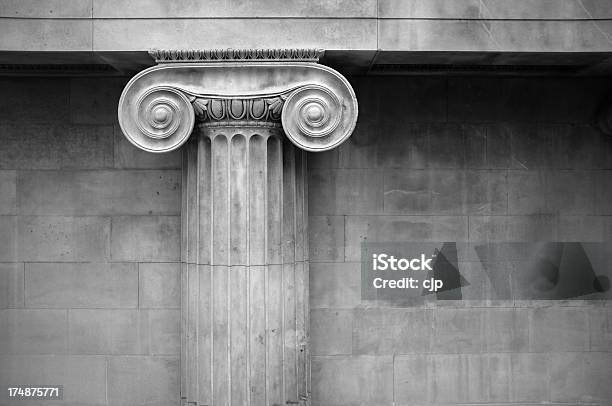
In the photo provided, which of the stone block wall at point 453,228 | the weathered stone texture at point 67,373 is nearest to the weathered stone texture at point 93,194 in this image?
the weathered stone texture at point 67,373

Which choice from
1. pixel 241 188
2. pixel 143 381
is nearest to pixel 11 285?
pixel 143 381

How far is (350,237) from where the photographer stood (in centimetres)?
1009

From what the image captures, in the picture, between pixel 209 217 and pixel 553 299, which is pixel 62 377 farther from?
pixel 553 299

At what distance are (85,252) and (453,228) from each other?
6039 mm

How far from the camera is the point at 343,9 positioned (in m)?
8.09

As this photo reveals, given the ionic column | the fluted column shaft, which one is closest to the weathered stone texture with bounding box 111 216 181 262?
the ionic column

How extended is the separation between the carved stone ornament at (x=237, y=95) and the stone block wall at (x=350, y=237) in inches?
81.0

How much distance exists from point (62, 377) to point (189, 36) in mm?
5903

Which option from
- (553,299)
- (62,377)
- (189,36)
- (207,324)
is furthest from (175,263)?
(553,299)

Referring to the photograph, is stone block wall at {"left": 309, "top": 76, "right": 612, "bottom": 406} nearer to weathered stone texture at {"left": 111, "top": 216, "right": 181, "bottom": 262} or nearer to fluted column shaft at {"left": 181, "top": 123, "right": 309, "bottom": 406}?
fluted column shaft at {"left": 181, "top": 123, "right": 309, "bottom": 406}

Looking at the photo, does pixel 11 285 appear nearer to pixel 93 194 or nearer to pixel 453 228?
pixel 93 194

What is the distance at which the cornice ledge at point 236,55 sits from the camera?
26.4 ft

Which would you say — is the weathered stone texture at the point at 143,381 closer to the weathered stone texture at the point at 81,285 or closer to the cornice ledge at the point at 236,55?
the weathered stone texture at the point at 81,285

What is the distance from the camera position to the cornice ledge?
8.05 meters
